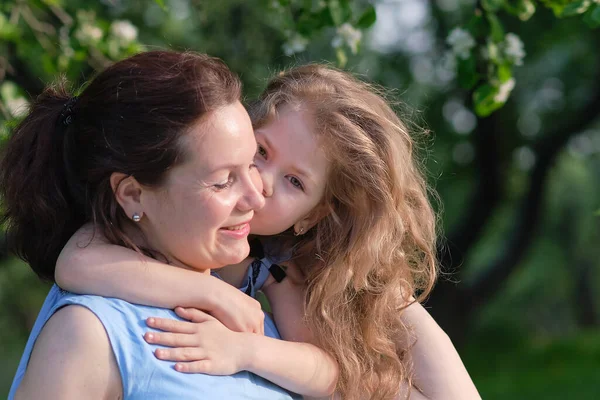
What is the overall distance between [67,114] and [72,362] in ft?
2.13

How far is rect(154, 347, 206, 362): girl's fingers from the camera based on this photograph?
2.03 metres

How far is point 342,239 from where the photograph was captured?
8.59ft

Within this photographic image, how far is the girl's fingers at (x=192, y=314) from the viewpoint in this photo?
214 centimetres

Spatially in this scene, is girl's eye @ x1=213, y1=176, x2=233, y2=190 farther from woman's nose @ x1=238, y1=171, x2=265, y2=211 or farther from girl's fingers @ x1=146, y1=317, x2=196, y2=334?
girl's fingers @ x1=146, y1=317, x2=196, y2=334

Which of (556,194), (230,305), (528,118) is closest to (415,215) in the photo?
(230,305)

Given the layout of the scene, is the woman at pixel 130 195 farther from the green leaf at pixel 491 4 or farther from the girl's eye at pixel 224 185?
the green leaf at pixel 491 4

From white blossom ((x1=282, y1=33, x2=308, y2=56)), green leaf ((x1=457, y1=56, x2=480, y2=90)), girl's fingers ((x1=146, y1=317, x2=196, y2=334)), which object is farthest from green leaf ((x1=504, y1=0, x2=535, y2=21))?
girl's fingers ((x1=146, y1=317, x2=196, y2=334))

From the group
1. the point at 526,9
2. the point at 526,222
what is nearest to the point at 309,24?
the point at 526,9

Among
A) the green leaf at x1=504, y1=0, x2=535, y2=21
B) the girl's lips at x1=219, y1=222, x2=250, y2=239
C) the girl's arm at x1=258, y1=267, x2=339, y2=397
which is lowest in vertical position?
the girl's arm at x1=258, y1=267, x2=339, y2=397

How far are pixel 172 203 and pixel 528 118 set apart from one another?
8.87 metres

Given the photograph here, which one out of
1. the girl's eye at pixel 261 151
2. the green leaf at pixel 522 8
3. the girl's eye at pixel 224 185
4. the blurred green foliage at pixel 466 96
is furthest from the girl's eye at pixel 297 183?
the blurred green foliage at pixel 466 96

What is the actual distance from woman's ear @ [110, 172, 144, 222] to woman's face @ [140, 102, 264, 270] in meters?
0.02

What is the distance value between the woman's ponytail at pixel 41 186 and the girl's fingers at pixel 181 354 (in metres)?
0.45

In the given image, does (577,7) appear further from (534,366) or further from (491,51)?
(534,366)
